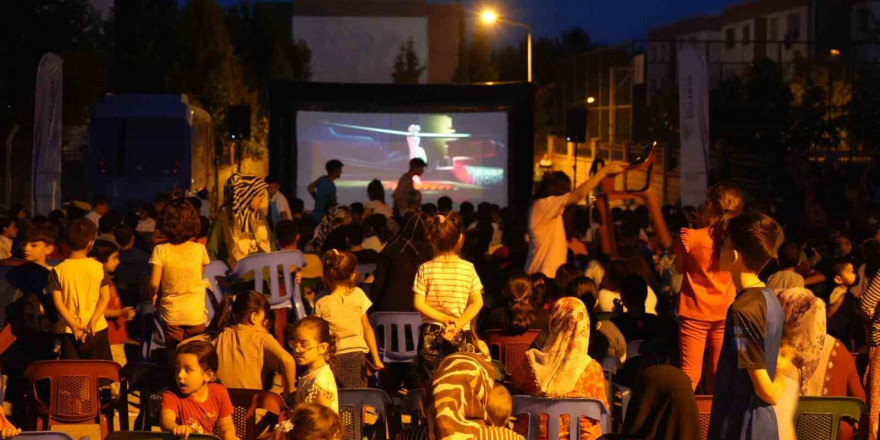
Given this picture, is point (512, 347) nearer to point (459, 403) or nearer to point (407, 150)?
point (459, 403)

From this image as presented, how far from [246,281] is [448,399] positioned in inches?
171

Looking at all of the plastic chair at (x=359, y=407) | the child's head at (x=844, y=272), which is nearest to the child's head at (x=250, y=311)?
the plastic chair at (x=359, y=407)

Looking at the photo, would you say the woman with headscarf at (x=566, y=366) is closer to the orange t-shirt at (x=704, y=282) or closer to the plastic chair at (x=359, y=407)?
the plastic chair at (x=359, y=407)

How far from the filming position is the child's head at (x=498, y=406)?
4164 mm

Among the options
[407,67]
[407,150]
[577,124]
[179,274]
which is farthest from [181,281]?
[407,67]

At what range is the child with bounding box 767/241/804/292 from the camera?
7316mm

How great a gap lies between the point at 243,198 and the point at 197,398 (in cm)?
360

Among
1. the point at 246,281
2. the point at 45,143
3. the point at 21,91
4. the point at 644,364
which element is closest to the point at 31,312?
the point at 246,281

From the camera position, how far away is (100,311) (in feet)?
21.6

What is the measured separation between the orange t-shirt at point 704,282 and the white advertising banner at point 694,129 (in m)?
10.4

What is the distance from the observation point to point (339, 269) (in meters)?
6.54

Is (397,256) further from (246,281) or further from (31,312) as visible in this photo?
(31,312)

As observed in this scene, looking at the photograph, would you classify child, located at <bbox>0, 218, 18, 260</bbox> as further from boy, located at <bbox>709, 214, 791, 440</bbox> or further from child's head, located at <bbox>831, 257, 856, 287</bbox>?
boy, located at <bbox>709, 214, 791, 440</bbox>

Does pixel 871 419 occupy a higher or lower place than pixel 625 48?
lower
